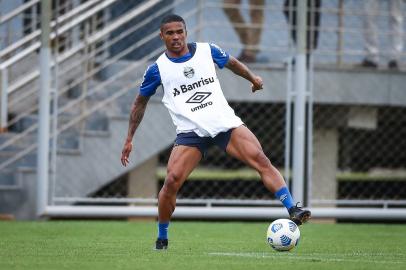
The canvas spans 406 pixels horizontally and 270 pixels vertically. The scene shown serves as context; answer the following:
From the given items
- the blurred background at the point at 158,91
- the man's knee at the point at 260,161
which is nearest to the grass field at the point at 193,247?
the man's knee at the point at 260,161

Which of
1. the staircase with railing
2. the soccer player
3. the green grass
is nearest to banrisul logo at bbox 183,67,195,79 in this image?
the soccer player

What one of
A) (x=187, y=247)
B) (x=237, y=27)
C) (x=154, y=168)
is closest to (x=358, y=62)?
(x=237, y=27)

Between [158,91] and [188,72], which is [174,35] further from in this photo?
[158,91]

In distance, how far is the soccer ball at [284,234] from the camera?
780 centimetres

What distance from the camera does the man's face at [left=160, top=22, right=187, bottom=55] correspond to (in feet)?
26.5

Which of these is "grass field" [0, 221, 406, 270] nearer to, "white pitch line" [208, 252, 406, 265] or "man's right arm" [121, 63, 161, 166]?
"white pitch line" [208, 252, 406, 265]

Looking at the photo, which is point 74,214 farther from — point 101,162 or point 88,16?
point 88,16

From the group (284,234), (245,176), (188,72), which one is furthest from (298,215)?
(245,176)

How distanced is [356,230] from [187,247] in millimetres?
3320

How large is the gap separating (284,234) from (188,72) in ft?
4.68

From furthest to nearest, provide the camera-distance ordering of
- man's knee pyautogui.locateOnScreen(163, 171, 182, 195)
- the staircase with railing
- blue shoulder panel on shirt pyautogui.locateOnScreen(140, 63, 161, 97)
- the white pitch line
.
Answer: the staircase with railing
blue shoulder panel on shirt pyautogui.locateOnScreen(140, 63, 161, 97)
man's knee pyautogui.locateOnScreen(163, 171, 182, 195)
the white pitch line

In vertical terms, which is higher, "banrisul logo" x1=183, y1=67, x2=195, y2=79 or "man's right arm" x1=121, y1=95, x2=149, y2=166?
"banrisul logo" x1=183, y1=67, x2=195, y2=79

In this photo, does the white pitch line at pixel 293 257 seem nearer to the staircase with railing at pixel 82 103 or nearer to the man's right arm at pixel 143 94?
the man's right arm at pixel 143 94

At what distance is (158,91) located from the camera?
13.6 m
